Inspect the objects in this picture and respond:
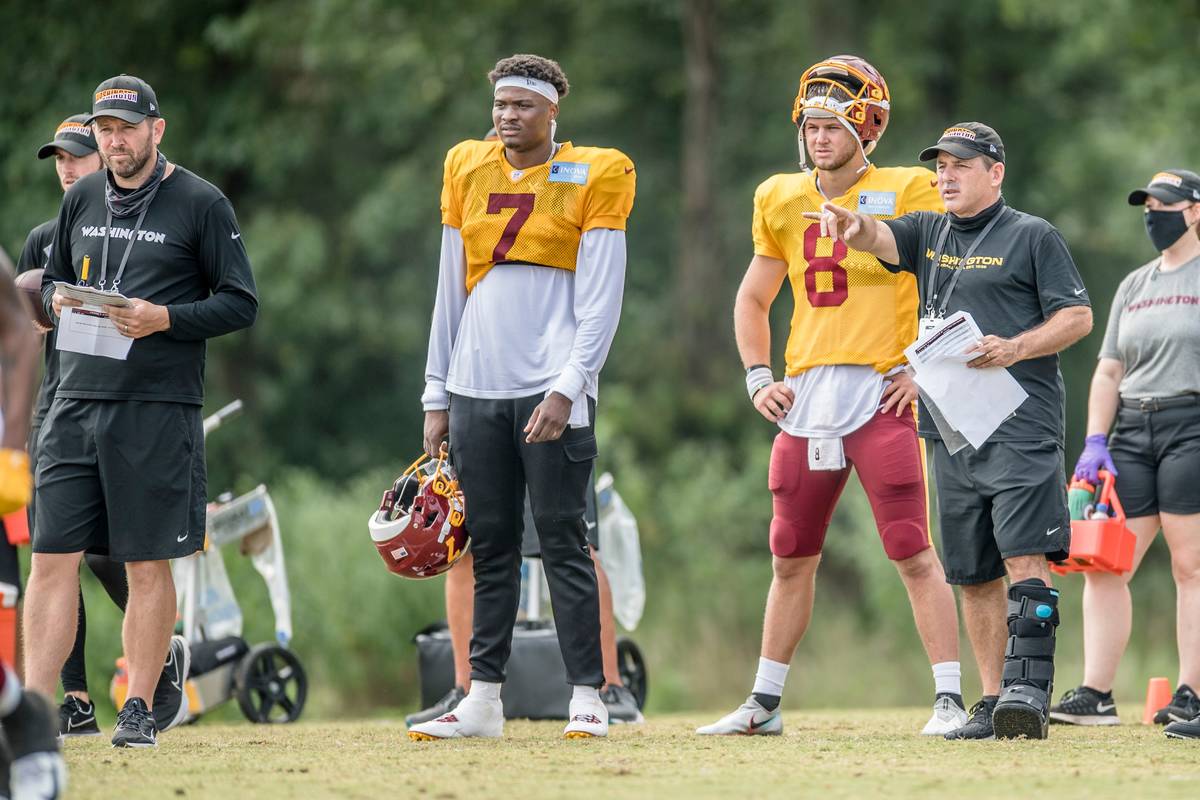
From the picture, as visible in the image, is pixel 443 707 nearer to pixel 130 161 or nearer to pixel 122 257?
pixel 122 257

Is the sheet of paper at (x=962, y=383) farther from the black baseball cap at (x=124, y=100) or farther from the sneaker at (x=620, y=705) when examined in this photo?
the black baseball cap at (x=124, y=100)

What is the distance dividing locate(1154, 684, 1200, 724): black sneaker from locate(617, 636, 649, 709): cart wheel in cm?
279

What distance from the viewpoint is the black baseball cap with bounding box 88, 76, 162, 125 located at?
6.93m

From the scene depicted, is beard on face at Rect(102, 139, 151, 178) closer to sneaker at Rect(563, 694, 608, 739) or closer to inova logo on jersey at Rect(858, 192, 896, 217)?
sneaker at Rect(563, 694, 608, 739)

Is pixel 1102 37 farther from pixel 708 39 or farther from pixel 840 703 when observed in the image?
pixel 840 703

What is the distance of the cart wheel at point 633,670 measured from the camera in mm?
9680

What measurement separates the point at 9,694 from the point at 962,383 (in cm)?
363

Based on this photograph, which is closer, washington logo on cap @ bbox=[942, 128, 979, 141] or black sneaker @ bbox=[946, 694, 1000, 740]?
black sneaker @ bbox=[946, 694, 1000, 740]

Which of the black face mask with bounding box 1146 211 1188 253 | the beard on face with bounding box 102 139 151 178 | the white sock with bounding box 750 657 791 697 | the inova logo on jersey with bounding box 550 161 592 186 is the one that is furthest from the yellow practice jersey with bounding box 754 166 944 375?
the beard on face with bounding box 102 139 151 178

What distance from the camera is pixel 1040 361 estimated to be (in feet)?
22.7

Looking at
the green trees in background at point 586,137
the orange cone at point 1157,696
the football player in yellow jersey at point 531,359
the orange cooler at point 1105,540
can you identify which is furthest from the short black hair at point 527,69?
the green trees in background at point 586,137

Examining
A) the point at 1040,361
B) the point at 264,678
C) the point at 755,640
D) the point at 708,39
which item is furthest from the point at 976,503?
the point at 708,39

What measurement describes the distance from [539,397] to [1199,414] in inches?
126

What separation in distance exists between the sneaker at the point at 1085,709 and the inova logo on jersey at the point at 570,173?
11.3 feet
